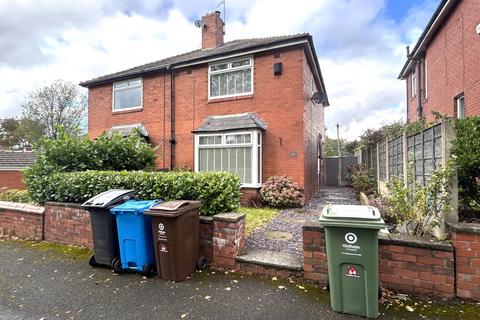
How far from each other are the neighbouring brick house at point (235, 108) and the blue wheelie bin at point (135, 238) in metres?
5.50

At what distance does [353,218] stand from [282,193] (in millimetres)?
5726

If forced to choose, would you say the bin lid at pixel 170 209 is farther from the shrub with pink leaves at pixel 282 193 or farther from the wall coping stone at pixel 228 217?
the shrub with pink leaves at pixel 282 193

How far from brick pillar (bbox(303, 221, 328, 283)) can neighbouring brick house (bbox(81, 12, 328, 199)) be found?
5.52 m

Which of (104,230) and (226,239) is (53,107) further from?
(226,239)

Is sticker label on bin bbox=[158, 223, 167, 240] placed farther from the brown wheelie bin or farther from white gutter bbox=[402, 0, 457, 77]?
white gutter bbox=[402, 0, 457, 77]

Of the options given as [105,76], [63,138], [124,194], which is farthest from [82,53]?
[124,194]

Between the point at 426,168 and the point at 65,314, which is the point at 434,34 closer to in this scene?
the point at 426,168

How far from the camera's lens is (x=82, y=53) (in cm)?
1473

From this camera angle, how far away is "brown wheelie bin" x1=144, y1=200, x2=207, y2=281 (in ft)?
11.6

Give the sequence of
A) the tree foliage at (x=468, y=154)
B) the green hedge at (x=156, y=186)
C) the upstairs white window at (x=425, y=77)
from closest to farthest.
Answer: the tree foliage at (x=468, y=154) → the green hedge at (x=156, y=186) → the upstairs white window at (x=425, y=77)

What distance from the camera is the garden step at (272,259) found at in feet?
11.8

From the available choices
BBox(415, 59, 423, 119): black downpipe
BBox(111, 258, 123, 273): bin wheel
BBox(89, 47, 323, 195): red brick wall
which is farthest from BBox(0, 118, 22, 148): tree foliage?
BBox(415, 59, 423, 119): black downpipe

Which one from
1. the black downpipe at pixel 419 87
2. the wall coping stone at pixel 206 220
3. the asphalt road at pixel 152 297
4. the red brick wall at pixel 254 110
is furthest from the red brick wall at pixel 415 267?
the black downpipe at pixel 419 87

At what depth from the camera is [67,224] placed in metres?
5.34
